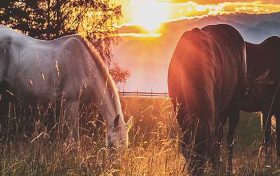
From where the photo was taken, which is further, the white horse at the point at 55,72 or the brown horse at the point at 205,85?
the white horse at the point at 55,72

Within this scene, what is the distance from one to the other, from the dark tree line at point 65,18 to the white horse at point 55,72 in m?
13.8

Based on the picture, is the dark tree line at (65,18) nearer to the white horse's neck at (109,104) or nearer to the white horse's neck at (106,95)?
the white horse's neck at (106,95)

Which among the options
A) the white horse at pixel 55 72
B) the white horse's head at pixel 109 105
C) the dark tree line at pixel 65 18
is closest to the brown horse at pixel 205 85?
the white horse's head at pixel 109 105

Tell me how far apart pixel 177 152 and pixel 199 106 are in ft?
4.63

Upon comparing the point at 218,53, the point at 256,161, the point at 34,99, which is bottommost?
the point at 256,161

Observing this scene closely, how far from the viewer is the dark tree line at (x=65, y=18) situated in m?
22.6

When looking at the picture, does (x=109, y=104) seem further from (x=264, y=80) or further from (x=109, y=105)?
(x=264, y=80)

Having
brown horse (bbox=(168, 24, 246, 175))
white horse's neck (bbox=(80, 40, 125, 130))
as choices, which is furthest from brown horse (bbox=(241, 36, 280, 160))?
white horse's neck (bbox=(80, 40, 125, 130))

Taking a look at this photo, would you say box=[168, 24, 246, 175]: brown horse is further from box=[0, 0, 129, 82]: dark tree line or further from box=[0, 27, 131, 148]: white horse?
box=[0, 0, 129, 82]: dark tree line

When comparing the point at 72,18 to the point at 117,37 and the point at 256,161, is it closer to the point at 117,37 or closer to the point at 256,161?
the point at 117,37

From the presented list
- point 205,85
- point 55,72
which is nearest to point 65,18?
point 55,72

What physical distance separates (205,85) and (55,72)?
392 cm

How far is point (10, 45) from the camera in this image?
902 centimetres

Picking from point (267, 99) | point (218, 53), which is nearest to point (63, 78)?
point (218, 53)
